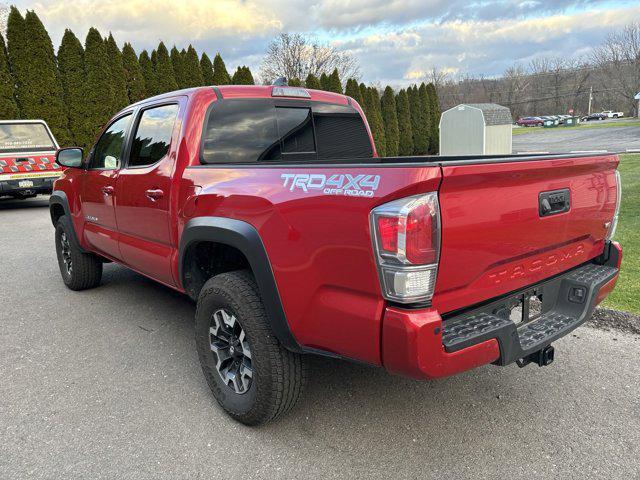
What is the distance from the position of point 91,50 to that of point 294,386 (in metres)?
18.5

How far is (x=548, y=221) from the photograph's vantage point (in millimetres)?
2371

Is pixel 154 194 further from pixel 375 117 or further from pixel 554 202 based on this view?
pixel 375 117

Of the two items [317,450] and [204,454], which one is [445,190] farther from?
[204,454]

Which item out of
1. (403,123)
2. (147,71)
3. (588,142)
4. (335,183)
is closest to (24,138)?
(147,71)

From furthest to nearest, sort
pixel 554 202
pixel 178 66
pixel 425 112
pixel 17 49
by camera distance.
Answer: pixel 425 112 < pixel 178 66 < pixel 17 49 < pixel 554 202

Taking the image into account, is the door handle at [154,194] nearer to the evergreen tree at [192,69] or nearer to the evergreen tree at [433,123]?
the evergreen tree at [192,69]

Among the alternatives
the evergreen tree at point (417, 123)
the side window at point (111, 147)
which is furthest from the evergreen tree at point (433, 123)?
the side window at point (111, 147)

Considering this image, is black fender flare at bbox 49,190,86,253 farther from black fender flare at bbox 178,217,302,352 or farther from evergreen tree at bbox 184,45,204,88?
evergreen tree at bbox 184,45,204,88

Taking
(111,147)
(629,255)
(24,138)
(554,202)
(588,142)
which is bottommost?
(588,142)

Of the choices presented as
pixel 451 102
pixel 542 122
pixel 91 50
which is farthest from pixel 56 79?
pixel 542 122

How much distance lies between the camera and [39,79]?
16219mm

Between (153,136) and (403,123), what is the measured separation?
881 inches

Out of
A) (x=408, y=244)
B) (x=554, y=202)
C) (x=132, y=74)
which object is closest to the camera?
(x=408, y=244)

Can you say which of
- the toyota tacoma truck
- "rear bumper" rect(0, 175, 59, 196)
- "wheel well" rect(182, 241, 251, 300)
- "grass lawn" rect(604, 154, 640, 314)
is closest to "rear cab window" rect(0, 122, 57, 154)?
the toyota tacoma truck
